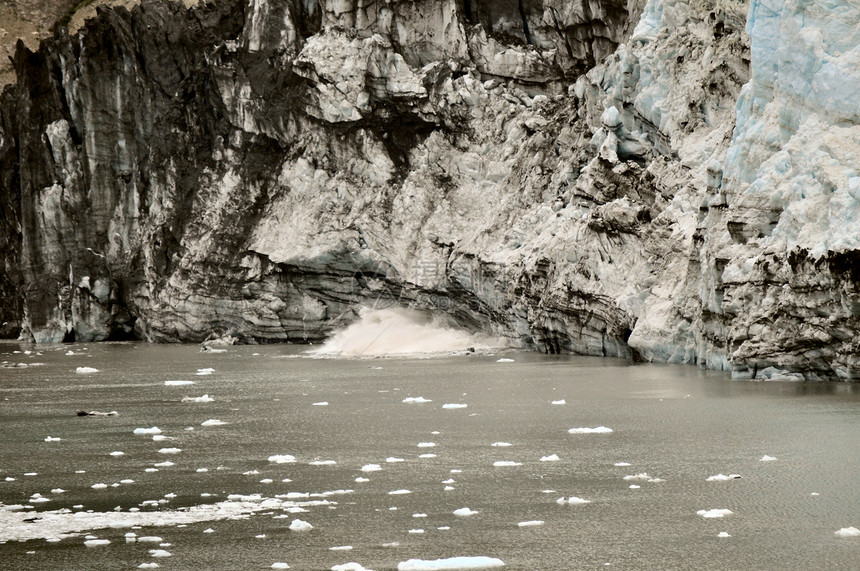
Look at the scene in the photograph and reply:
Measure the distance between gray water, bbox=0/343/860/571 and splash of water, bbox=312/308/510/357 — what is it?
15343 mm

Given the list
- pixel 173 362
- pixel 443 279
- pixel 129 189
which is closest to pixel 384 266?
pixel 443 279

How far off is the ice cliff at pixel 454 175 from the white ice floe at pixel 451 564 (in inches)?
527

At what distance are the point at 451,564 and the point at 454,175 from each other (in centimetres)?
3936

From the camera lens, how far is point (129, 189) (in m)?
57.0

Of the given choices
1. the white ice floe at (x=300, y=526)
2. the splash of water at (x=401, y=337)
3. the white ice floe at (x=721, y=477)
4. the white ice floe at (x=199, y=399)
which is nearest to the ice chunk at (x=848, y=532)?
the white ice floe at (x=721, y=477)

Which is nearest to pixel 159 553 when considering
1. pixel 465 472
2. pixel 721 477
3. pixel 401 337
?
pixel 465 472

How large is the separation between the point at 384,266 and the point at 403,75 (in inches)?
353

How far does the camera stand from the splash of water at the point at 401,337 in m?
39.7

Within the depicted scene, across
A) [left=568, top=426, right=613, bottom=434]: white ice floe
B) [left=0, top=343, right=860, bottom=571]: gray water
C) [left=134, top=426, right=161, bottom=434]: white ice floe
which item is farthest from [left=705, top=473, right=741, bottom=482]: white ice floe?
[left=134, top=426, right=161, bottom=434]: white ice floe

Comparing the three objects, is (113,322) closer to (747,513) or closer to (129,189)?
(129,189)

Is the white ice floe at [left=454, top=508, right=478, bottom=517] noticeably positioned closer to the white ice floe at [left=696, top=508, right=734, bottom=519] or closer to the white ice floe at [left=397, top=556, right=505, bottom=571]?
the white ice floe at [left=397, top=556, right=505, bottom=571]

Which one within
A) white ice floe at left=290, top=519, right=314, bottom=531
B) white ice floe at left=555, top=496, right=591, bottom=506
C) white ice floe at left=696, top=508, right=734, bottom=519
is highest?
white ice floe at left=696, top=508, right=734, bottom=519

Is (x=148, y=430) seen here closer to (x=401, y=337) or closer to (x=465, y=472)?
(x=465, y=472)

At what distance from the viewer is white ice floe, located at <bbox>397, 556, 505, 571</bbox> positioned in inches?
330
